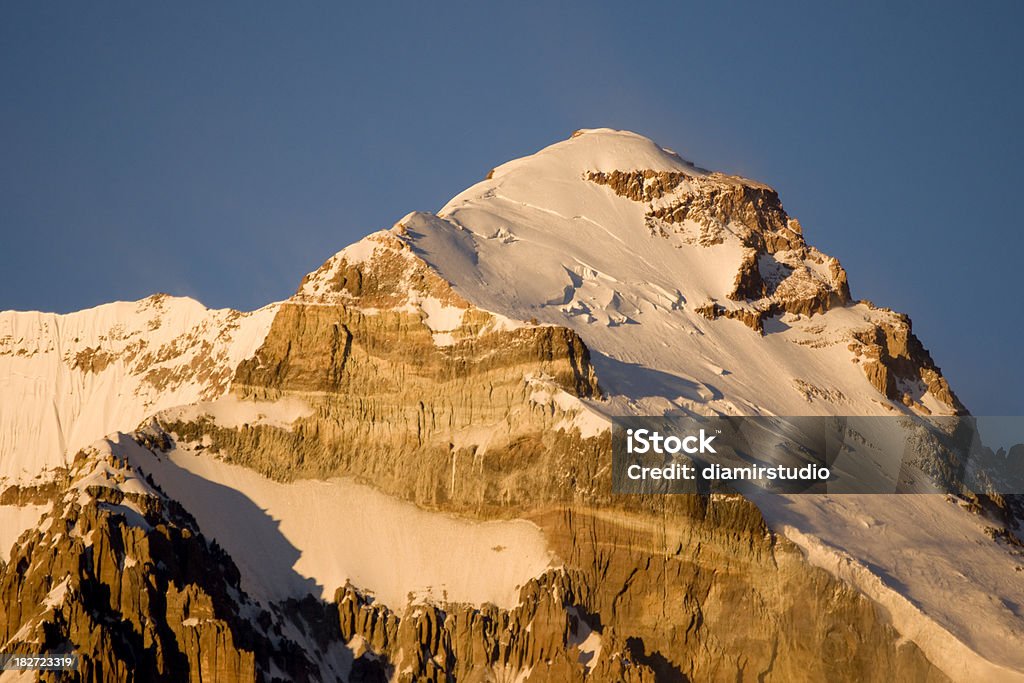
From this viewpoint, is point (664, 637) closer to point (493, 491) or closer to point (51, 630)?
point (493, 491)

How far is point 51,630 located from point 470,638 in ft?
91.0

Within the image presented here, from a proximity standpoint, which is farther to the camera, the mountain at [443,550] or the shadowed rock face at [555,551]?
the shadowed rock face at [555,551]

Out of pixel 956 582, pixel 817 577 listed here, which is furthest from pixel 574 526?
pixel 956 582

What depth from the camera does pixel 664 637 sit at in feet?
579

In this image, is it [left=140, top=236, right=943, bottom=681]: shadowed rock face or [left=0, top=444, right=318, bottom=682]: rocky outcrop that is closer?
[left=0, top=444, right=318, bottom=682]: rocky outcrop
